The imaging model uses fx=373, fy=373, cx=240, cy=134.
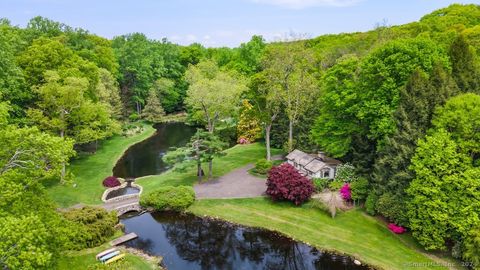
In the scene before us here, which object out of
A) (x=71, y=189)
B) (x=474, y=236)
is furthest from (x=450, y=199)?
(x=71, y=189)

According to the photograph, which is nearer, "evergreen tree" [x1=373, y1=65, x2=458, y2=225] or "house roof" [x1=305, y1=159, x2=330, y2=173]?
"evergreen tree" [x1=373, y1=65, x2=458, y2=225]

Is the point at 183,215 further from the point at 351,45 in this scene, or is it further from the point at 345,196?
the point at 351,45

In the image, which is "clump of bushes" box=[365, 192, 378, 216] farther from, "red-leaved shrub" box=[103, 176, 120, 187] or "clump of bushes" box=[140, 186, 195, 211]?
"red-leaved shrub" box=[103, 176, 120, 187]

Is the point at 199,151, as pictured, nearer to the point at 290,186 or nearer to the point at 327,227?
the point at 290,186

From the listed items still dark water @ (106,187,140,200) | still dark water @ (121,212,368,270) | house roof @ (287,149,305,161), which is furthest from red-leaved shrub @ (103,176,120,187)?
house roof @ (287,149,305,161)

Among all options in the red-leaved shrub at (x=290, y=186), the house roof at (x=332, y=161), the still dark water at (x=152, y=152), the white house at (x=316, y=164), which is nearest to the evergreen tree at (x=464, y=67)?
the house roof at (x=332, y=161)

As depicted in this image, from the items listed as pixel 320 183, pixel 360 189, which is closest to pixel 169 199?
pixel 320 183
